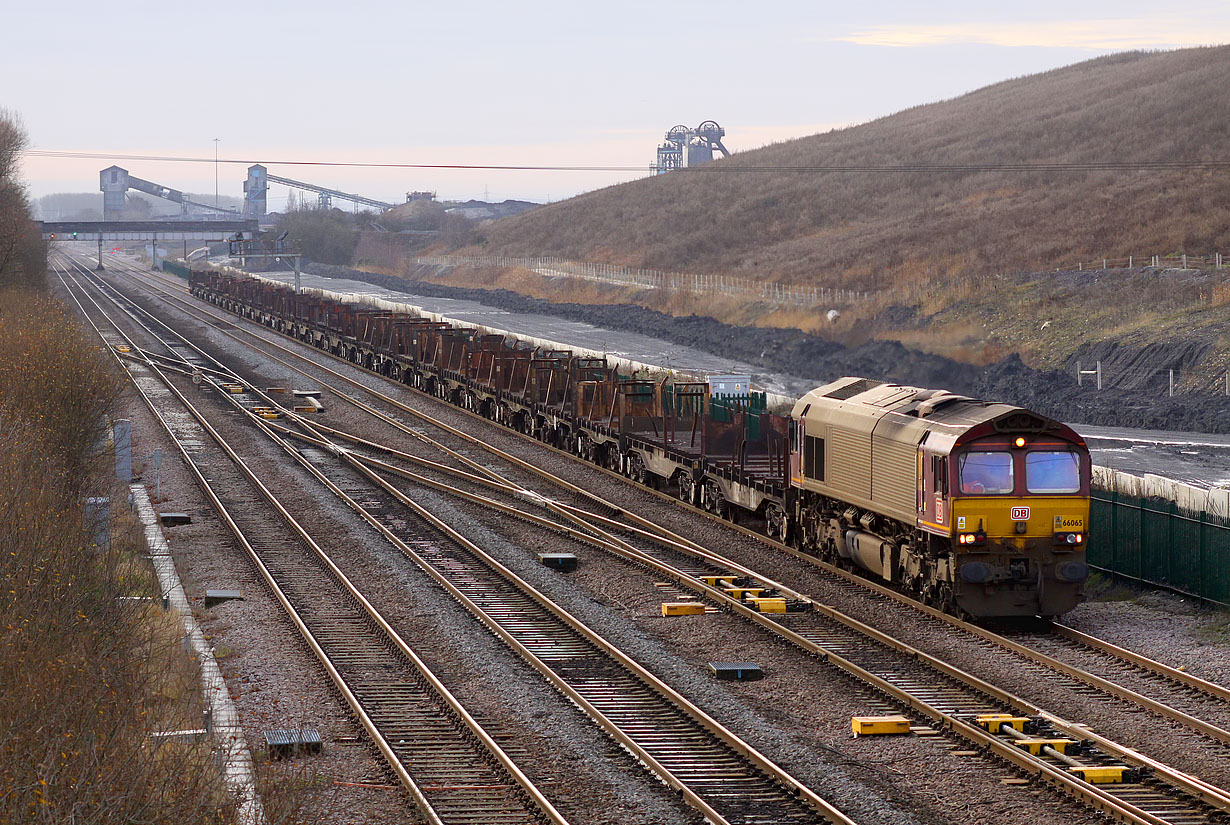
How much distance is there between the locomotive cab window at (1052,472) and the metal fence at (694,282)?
53152mm

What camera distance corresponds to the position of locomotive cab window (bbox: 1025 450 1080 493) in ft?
63.5

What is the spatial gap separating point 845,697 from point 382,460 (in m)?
22.3

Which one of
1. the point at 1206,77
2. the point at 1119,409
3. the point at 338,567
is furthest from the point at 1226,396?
the point at 1206,77

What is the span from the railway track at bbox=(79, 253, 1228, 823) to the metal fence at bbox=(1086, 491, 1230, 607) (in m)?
5.80

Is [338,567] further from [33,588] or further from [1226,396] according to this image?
[1226,396]

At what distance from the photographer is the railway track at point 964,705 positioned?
12742mm

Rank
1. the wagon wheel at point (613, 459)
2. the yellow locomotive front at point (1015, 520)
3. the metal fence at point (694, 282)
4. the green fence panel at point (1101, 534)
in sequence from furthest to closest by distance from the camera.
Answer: the metal fence at point (694, 282) < the wagon wheel at point (613, 459) < the green fence panel at point (1101, 534) < the yellow locomotive front at point (1015, 520)

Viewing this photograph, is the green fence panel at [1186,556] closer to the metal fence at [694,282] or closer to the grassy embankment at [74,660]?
the grassy embankment at [74,660]

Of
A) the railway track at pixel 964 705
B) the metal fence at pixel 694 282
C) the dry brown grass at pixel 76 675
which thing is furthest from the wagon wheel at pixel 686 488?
the metal fence at pixel 694 282

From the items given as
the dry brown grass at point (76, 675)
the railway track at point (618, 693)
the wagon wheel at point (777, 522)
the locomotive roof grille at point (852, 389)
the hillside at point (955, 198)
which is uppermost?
the hillside at point (955, 198)

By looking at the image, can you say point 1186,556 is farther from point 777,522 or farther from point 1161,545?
point 777,522

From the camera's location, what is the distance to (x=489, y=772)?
1397 centimetres

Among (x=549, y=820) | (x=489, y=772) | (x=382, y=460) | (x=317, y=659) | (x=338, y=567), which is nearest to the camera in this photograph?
(x=549, y=820)

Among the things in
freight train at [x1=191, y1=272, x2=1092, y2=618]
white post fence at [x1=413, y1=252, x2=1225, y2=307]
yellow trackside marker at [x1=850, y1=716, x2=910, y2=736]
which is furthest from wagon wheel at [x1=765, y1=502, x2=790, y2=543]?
white post fence at [x1=413, y1=252, x2=1225, y2=307]
